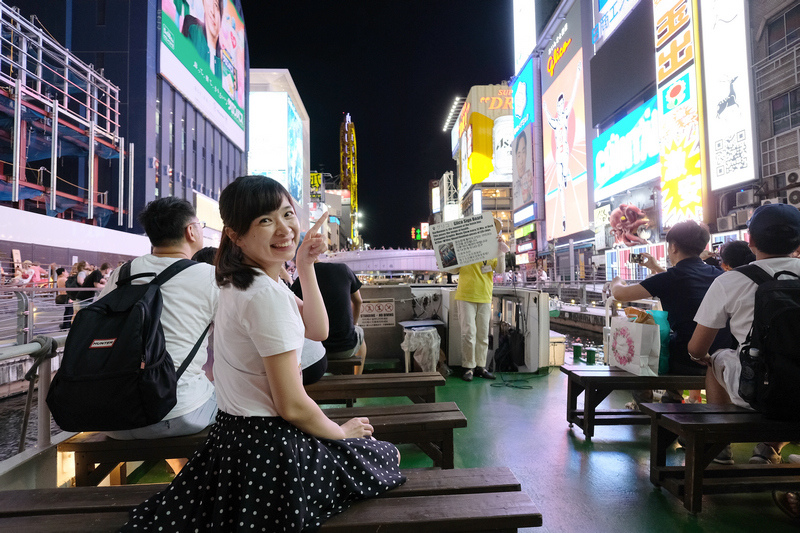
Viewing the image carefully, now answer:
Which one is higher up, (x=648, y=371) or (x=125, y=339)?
(x=125, y=339)

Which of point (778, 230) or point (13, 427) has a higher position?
point (778, 230)

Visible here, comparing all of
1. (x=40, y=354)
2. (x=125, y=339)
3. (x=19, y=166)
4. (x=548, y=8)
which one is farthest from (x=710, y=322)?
(x=548, y=8)

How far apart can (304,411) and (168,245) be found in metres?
1.35

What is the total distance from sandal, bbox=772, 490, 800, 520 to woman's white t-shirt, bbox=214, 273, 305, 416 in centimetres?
252

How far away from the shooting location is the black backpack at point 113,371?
1.65m

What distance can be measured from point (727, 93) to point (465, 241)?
13443 millimetres

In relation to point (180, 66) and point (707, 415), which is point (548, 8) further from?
point (707, 415)

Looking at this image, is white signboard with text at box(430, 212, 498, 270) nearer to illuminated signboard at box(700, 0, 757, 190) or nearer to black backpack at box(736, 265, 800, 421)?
black backpack at box(736, 265, 800, 421)

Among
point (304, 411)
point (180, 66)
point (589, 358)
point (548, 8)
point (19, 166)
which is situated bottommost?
point (589, 358)

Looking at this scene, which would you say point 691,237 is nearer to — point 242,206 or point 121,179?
point 242,206

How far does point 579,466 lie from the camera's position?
9.12 feet

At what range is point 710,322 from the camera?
7.88 ft

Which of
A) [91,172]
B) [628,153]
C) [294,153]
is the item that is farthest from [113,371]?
[294,153]

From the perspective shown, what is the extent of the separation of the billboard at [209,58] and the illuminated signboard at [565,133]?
24.6 meters
